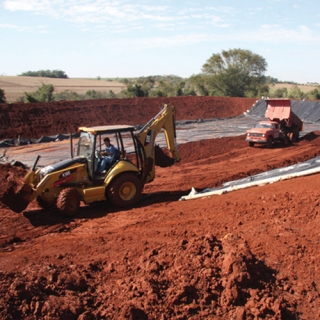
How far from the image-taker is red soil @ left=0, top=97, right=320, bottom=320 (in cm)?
→ 466

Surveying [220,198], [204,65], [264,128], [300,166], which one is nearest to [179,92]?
[204,65]

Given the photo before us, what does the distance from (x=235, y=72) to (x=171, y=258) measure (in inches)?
2084

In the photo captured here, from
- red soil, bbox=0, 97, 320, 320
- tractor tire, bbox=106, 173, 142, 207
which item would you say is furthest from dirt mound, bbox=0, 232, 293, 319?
tractor tire, bbox=106, 173, 142, 207

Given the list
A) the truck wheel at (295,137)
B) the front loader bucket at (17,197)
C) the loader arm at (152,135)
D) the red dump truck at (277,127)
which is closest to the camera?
the front loader bucket at (17,197)

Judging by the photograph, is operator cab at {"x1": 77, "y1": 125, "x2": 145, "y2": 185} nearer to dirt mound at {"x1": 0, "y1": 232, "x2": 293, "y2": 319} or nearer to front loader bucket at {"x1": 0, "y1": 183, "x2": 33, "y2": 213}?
front loader bucket at {"x1": 0, "y1": 183, "x2": 33, "y2": 213}

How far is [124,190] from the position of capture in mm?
10094

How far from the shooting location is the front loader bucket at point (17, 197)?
28.6ft

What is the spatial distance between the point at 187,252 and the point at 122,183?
439 centimetres

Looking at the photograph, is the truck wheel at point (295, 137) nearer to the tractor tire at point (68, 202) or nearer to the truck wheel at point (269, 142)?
the truck wheel at point (269, 142)

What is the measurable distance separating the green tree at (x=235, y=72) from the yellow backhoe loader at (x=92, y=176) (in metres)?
45.6

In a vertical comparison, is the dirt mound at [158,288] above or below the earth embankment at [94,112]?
below

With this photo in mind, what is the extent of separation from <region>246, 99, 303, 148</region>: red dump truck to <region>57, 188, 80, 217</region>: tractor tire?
13.4 meters

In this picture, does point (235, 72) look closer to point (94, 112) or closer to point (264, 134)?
point (94, 112)

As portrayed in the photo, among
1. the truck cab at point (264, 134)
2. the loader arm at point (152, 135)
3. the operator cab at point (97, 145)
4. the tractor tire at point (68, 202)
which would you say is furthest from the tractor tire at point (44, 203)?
the truck cab at point (264, 134)
